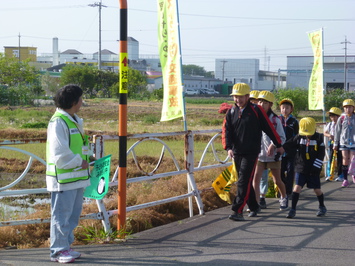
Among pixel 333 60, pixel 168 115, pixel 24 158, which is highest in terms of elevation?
pixel 333 60

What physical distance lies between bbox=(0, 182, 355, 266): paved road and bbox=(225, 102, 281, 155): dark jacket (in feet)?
3.42

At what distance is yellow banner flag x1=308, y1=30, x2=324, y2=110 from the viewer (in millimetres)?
13641

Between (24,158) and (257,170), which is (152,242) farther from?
(24,158)

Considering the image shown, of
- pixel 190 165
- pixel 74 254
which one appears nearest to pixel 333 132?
pixel 190 165

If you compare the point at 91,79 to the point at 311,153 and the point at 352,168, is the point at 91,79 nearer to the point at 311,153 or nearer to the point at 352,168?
the point at 352,168

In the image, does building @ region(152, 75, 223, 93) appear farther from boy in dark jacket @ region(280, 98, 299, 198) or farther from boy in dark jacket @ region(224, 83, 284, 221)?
boy in dark jacket @ region(224, 83, 284, 221)

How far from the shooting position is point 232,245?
597 centimetres

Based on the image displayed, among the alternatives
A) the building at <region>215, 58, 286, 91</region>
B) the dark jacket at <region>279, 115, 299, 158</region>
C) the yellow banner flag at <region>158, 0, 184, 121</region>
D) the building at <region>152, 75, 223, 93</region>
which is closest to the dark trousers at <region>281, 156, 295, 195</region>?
the dark jacket at <region>279, 115, 299, 158</region>

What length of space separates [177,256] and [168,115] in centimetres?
312

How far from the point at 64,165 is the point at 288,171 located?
4.93m

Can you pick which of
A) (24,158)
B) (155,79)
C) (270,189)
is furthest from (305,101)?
(155,79)

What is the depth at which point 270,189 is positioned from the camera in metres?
9.46

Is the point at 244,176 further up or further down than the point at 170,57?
further down

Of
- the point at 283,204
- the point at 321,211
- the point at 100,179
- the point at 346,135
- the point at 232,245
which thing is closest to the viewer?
the point at 100,179
